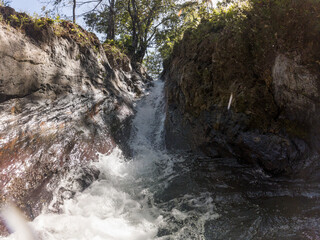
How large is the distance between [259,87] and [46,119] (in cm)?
443

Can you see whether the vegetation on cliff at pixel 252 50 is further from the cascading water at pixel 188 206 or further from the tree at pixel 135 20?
the tree at pixel 135 20

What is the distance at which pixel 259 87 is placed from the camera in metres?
4.44

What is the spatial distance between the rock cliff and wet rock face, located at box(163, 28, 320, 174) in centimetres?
1

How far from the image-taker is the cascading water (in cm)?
296

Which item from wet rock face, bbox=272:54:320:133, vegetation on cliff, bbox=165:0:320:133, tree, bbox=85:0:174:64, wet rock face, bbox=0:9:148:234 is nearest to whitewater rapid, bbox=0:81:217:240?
wet rock face, bbox=0:9:148:234

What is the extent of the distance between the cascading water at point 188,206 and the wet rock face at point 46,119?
1.47ft

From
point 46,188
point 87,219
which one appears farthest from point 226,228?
point 46,188

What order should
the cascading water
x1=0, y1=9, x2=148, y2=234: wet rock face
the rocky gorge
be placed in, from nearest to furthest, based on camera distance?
the cascading water, the rocky gorge, x1=0, y1=9, x2=148, y2=234: wet rock face

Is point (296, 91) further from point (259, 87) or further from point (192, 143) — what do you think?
point (192, 143)

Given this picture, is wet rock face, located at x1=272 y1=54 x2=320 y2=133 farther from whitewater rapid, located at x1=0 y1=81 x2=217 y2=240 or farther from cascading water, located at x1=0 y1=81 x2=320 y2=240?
whitewater rapid, located at x1=0 y1=81 x2=217 y2=240

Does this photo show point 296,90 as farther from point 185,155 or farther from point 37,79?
point 37,79

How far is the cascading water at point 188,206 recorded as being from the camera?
9.71 ft

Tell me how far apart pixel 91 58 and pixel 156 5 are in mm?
9268

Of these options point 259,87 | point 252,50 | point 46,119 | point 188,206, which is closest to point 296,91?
point 259,87
